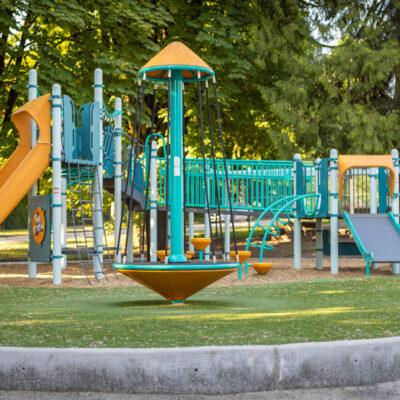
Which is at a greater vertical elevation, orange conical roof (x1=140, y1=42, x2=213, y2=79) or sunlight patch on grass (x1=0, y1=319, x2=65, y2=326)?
orange conical roof (x1=140, y1=42, x2=213, y2=79)

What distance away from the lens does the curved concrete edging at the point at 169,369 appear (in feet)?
18.7

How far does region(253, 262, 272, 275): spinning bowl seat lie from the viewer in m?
18.0

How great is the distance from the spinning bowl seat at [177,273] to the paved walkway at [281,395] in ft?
12.2

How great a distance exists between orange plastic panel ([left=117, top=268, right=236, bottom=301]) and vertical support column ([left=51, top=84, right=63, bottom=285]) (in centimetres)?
629

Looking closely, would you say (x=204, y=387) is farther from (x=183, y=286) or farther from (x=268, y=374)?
(x=183, y=286)

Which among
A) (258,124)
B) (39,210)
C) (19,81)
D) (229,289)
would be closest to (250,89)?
(258,124)

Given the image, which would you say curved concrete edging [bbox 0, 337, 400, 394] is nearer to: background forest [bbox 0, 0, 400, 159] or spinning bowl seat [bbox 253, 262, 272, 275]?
spinning bowl seat [bbox 253, 262, 272, 275]

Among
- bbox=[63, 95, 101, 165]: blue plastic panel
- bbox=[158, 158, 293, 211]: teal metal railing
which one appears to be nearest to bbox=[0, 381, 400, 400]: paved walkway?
bbox=[63, 95, 101, 165]: blue plastic panel

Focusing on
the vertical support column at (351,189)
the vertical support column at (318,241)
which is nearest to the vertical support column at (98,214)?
the vertical support column at (318,241)

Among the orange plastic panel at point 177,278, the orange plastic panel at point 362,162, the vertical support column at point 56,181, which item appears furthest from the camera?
the orange plastic panel at point 362,162

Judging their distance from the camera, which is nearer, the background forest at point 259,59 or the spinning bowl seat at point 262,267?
the spinning bowl seat at point 262,267

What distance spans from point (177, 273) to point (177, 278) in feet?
0.53

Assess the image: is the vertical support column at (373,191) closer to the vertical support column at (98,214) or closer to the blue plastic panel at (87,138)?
the vertical support column at (98,214)

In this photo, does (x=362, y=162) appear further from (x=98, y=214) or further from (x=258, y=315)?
(x=258, y=315)
